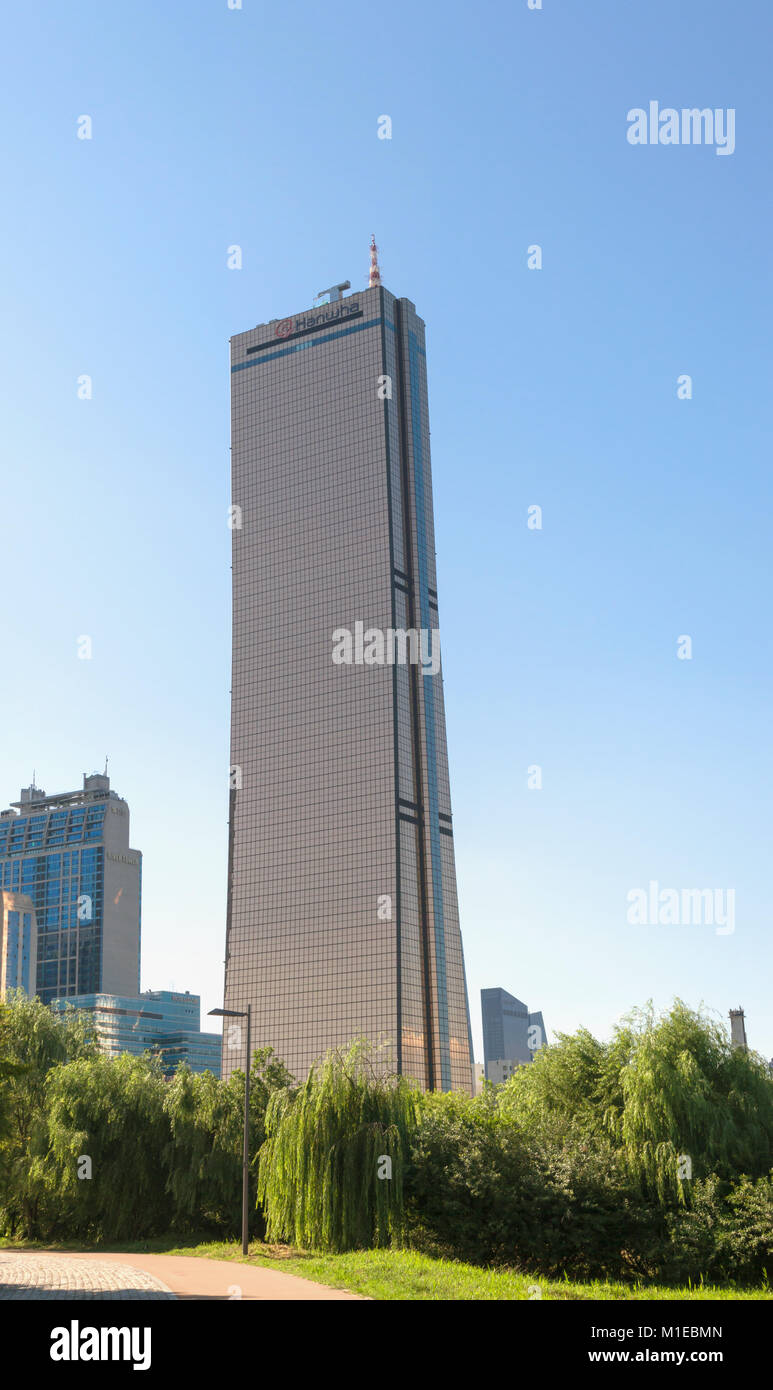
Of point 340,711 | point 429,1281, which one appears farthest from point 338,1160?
point 340,711

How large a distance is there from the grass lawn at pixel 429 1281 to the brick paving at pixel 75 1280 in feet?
13.8

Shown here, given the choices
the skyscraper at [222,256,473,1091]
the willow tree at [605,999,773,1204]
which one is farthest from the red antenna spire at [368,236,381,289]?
the willow tree at [605,999,773,1204]

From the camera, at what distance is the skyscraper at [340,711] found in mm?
136625

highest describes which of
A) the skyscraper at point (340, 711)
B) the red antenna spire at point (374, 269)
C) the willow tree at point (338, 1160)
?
the red antenna spire at point (374, 269)

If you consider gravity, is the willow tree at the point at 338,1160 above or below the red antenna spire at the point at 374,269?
below

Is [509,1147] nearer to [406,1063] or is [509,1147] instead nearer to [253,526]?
[406,1063]

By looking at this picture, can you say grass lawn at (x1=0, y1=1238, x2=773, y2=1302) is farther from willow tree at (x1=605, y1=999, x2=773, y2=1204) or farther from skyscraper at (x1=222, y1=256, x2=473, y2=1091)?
skyscraper at (x1=222, y1=256, x2=473, y2=1091)

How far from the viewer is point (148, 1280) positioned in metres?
30.4

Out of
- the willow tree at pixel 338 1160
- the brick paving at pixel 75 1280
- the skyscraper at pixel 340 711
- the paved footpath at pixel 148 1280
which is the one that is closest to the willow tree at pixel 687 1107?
the willow tree at pixel 338 1160

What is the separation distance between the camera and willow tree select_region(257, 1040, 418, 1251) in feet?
127

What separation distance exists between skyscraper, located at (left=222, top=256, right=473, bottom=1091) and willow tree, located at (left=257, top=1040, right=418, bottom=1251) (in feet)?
289

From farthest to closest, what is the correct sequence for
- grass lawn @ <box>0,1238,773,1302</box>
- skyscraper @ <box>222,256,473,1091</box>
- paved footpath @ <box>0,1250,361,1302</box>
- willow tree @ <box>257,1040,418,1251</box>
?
skyscraper @ <box>222,256,473,1091</box>, willow tree @ <box>257,1040,418,1251</box>, grass lawn @ <box>0,1238,773,1302</box>, paved footpath @ <box>0,1250,361,1302</box>

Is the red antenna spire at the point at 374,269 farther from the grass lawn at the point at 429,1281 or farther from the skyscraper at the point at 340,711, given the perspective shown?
the grass lawn at the point at 429,1281
